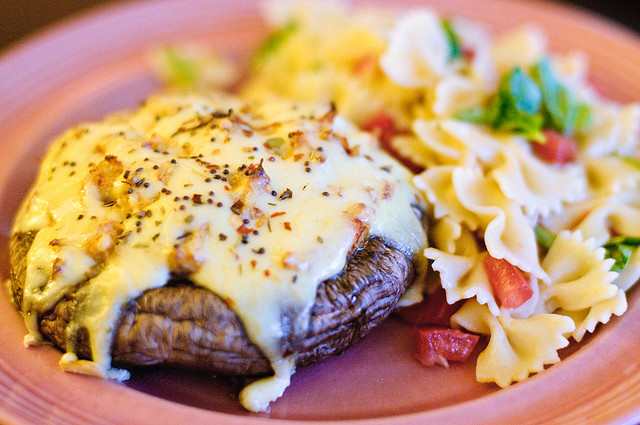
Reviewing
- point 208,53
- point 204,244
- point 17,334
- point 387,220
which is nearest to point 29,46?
point 208,53

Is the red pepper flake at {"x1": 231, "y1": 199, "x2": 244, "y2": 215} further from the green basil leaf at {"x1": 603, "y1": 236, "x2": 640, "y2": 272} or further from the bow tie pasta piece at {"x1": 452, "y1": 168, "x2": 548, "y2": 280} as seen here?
the green basil leaf at {"x1": 603, "y1": 236, "x2": 640, "y2": 272}

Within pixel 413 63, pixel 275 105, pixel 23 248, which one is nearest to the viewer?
pixel 23 248

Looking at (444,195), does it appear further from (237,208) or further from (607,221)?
(237,208)

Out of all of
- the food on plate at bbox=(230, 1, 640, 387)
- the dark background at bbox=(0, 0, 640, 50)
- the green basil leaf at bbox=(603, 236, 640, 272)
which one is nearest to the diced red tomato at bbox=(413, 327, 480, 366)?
the food on plate at bbox=(230, 1, 640, 387)

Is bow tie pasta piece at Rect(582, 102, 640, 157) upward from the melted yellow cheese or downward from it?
downward

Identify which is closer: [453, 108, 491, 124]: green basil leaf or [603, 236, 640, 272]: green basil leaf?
[603, 236, 640, 272]: green basil leaf

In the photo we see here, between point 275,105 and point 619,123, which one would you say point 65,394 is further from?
point 619,123
